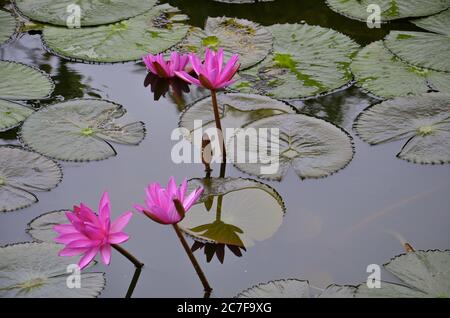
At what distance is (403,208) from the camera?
7.95 feet

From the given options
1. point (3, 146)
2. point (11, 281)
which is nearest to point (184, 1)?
point (3, 146)

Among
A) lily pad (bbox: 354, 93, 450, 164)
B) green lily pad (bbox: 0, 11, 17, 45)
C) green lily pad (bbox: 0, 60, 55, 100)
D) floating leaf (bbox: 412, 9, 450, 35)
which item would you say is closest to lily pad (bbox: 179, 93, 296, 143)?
lily pad (bbox: 354, 93, 450, 164)

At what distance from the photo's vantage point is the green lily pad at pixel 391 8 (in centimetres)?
339

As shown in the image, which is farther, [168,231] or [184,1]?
[184,1]

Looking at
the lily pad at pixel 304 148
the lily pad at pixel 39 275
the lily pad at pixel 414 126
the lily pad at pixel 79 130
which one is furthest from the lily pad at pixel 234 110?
the lily pad at pixel 39 275

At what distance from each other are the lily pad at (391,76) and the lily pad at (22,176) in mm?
1293

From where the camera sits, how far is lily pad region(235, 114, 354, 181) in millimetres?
2555

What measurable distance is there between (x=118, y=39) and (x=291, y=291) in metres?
1.64

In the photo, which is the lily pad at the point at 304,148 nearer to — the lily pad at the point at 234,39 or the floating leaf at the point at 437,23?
the lily pad at the point at 234,39

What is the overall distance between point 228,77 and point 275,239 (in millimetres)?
635
